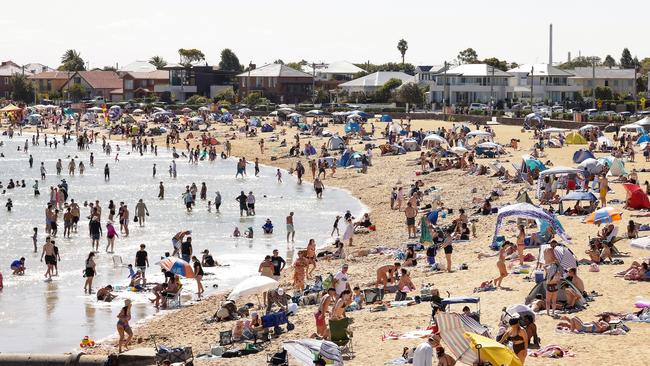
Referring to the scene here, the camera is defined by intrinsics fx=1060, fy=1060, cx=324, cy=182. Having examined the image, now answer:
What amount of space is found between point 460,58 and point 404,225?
107m

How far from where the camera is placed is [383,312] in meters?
18.4

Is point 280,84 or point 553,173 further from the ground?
point 280,84

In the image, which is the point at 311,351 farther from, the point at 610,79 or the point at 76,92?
the point at 76,92

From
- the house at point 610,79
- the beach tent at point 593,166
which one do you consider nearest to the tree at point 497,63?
the house at point 610,79

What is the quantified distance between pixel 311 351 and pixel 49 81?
387 feet

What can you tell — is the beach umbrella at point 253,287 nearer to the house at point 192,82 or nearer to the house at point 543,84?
the house at point 543,84

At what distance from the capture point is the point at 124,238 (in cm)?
3184

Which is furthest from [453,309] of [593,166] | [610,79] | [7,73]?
[7,73]

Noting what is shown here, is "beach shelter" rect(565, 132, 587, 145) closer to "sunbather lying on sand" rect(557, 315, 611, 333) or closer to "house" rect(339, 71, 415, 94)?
"sunbather lying on sand" rect(557, 315, 611, 333)

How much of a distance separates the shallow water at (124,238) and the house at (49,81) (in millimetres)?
63582

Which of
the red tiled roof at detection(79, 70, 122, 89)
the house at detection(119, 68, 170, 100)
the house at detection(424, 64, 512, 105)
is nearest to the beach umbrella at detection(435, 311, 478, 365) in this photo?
the house at detection(424, 64, 512, 105)

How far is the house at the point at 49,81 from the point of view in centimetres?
12449

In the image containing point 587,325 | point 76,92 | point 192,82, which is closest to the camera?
point 587,325

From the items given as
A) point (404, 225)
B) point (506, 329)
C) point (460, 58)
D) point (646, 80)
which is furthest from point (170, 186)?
point (460, 58)
